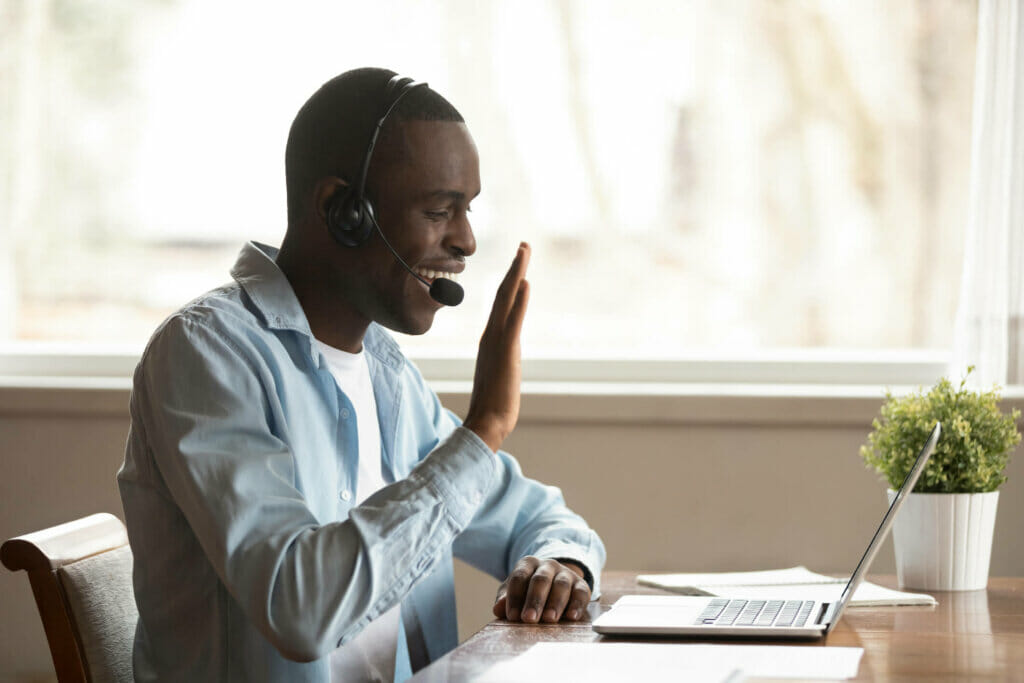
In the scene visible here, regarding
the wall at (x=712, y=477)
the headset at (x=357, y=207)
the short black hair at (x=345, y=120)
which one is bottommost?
the wall at (x=712, y=477)

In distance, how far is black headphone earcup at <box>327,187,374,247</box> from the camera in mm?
1247

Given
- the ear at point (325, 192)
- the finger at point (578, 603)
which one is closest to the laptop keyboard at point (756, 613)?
the finger at point (578, 603)

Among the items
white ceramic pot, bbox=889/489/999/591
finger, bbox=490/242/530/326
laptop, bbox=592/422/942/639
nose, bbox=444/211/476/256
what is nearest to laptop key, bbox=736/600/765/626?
laptop, bbox=592/422/942/639

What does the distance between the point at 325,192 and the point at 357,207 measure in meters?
0.05

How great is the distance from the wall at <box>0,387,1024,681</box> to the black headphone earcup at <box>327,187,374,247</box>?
108cm

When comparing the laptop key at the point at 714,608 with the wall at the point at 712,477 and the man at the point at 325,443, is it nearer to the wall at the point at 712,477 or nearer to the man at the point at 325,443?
the man at the point at 325,443

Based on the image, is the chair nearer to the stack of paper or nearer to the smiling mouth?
the smiling mouth

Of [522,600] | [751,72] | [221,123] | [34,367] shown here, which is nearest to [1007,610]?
[522,600]

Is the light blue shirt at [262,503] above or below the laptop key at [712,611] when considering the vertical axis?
above

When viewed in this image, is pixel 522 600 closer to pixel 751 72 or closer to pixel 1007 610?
pixel 1007 610

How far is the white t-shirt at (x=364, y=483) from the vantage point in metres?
1.29

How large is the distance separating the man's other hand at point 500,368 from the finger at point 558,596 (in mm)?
181

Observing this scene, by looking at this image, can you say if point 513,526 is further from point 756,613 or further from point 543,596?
point 756,613

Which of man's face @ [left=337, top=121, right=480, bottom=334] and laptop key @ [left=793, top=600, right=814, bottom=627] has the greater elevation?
man's face @ [left=337, top=121, right=480, bottom=334]
